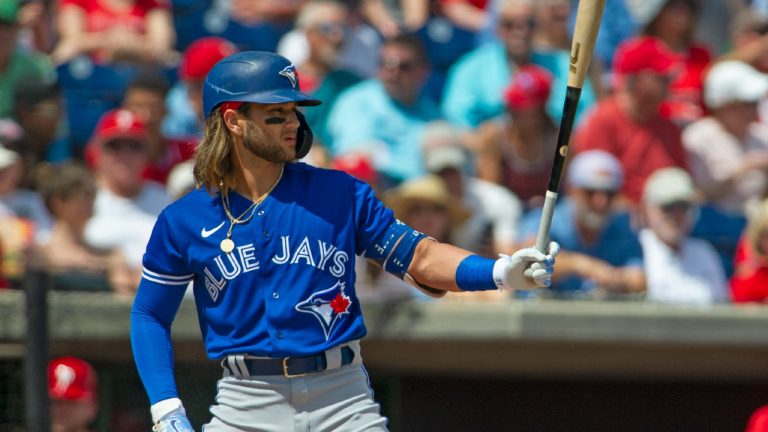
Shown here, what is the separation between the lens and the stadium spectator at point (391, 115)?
23.0 ft

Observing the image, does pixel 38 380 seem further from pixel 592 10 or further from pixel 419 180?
pixel 592 10

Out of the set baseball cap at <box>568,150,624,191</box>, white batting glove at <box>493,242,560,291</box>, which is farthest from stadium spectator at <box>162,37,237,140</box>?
white batting glove at <box>493,242,560,291</box>

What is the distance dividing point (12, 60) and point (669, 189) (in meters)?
3.51

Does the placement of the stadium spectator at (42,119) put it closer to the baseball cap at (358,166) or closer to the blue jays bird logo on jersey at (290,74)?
the baseball cap at (358,166)

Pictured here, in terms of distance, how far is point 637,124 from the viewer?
7250 millimetres

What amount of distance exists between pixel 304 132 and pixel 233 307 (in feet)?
1.73

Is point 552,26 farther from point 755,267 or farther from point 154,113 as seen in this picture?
point 154,113

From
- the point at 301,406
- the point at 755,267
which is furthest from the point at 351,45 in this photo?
the point at 301,406

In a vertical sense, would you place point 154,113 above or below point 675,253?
above

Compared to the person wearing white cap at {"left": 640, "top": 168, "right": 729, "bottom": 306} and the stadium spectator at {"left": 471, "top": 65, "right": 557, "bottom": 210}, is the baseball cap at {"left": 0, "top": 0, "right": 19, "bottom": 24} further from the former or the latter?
the person wearing white cap at {"left": 640, "top": 168, "right": 729, "bottom": 306}

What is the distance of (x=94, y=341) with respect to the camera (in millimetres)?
5484

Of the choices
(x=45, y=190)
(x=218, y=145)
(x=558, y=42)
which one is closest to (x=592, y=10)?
(x=218, y=145)

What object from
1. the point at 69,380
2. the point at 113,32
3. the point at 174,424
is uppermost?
the point at 113,32

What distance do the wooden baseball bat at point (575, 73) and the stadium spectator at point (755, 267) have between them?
293 cm
